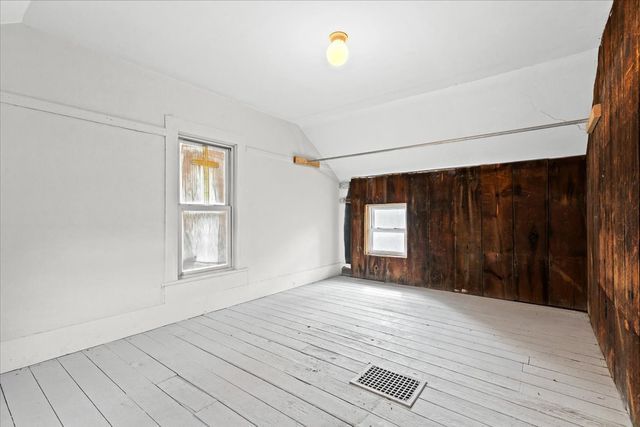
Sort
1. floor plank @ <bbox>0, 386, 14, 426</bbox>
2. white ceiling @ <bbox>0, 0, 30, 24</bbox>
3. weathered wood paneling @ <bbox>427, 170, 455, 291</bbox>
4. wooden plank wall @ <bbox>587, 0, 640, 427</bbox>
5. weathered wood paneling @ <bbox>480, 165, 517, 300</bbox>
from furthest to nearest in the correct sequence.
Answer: weathered wood paneling @ <bbox>427, 170, 455, 291</bbox>
weathered wood paneling @ <bbox>480, 165, 517, 300</bbox>
white ceiling @ <bbox>0, 0, 30, 24</bbox>
floor plank @ <bbox>0, 386, 14, 426</bbox>
wooden plank wall @ <bbox>587, 0, 640, 427</bbox>

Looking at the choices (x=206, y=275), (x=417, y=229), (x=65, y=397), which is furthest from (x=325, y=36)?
(x=417, y=229)

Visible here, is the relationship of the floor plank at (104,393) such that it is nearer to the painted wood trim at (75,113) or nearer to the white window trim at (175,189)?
the white window trim at (175,189)

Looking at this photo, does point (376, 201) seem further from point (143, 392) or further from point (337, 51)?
point (143, 392)

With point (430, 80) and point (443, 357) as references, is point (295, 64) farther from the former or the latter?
point (443, 357)

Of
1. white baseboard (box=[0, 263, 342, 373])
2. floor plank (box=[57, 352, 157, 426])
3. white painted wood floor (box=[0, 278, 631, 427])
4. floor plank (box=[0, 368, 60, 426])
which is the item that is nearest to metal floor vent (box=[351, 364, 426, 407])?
white painted wood floor (box=[0, 278, 631, 427])

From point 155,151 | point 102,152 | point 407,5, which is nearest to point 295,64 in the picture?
point 407,5

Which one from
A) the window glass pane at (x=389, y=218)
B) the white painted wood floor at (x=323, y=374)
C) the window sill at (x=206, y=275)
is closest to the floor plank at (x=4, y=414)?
the white painted wood floor at (x=323, y=374)

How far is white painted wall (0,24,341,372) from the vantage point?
224 centimetres

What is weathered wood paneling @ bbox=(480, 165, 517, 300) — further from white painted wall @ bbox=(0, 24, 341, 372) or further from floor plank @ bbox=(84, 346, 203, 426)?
→ floor plank @ bbox=(84, 346, 203, 426)

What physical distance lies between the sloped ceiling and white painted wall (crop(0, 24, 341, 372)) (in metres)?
0.27

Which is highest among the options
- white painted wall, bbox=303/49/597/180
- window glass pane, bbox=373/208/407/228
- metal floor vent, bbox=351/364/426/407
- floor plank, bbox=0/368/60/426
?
white painted wall, bbox=303/49/597/180

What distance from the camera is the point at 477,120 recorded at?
3574 millimetres

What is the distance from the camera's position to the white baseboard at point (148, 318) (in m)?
2.26

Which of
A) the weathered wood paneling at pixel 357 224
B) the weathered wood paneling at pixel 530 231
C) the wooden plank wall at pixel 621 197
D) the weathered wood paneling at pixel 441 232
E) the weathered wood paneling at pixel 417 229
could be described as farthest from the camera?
the weathered wood paneling at pixel 357 224
